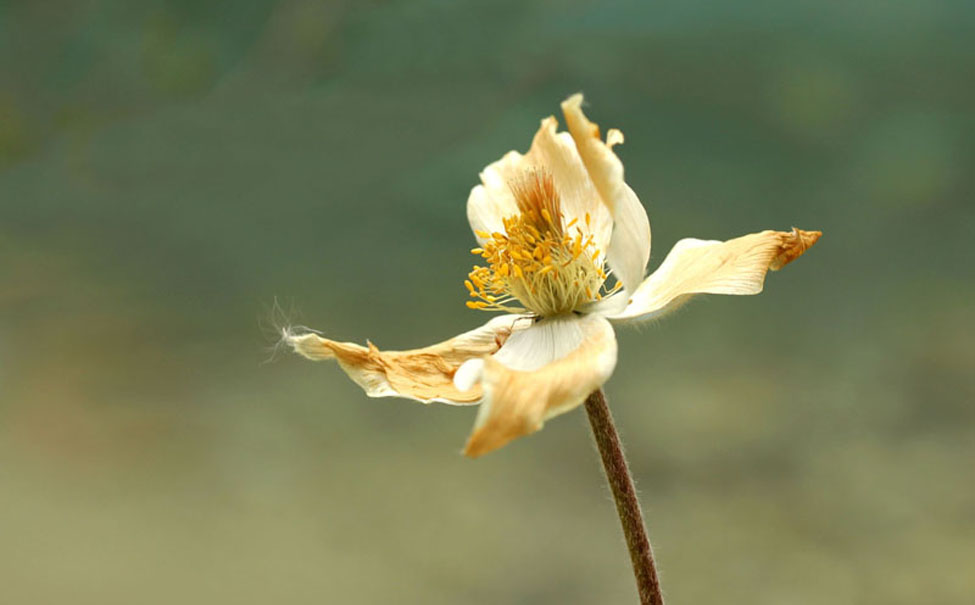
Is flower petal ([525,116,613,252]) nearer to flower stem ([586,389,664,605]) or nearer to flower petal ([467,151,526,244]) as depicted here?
flower petal ([467,151,526,244])

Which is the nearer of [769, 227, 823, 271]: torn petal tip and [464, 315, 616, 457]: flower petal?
[464, 315, 616, 457]: flower petal

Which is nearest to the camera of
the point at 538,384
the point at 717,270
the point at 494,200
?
the point at 538,384

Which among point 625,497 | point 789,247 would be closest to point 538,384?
point 625,497

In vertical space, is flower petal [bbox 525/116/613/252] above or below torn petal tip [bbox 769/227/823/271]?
above

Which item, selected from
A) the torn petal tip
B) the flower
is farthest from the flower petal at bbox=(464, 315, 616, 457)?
the torn petal tip

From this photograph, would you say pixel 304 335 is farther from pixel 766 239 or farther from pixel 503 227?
pixel 766 239

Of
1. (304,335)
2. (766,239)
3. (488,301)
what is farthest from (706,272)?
(304,335)

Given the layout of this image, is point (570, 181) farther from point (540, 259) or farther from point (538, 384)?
point (538, 384)

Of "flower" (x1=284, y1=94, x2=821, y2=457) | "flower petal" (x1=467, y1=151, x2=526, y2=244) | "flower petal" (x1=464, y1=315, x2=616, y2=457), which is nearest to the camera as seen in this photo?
"flower petal" (x1=464, y1=315, x2=616, y2=457)
